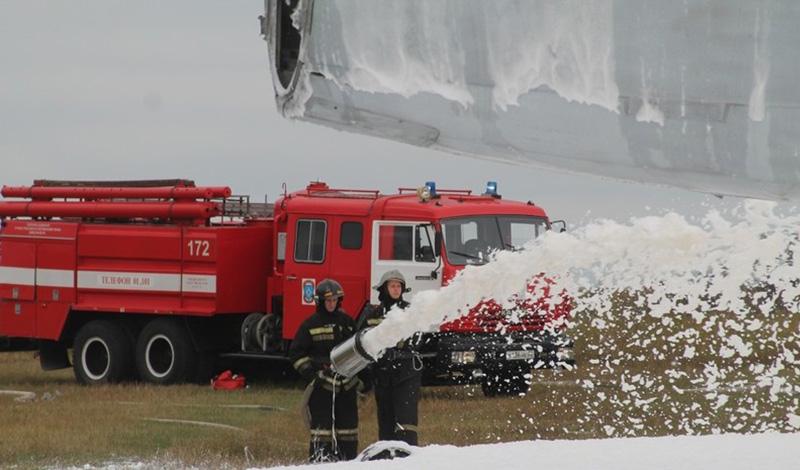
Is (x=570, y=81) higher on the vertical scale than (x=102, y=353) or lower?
higher

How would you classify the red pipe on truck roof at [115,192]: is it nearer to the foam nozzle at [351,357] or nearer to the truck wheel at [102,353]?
the truck wheel at [102,353]

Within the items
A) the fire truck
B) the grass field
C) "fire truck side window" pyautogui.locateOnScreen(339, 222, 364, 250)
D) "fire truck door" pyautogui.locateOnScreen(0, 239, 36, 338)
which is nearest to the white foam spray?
the grass field

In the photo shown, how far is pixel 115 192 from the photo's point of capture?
59.6 feet

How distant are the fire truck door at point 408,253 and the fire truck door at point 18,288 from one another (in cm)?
521

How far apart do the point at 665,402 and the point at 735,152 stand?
11723 millimetres

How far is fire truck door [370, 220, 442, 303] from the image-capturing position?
15.5 m

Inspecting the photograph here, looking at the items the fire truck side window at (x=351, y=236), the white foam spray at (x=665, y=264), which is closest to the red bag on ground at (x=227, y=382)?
the fire truck side window at (x=351, y=236)

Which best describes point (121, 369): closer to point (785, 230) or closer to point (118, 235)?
point (118, 235)

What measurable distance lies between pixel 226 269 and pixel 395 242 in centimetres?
242

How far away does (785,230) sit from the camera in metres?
5.75

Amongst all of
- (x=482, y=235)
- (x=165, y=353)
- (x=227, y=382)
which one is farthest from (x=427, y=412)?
(x=165, y=353)

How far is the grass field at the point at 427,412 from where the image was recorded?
1181cm

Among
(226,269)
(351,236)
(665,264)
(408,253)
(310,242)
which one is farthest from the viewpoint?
(226,269)

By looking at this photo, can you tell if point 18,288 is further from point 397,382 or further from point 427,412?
point 397,382
